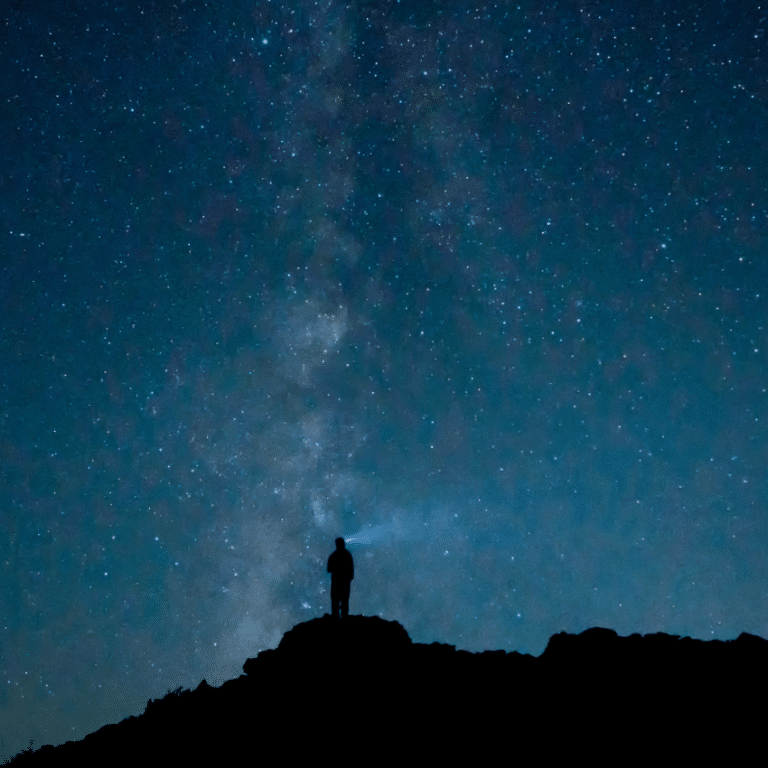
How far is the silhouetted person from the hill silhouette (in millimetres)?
539

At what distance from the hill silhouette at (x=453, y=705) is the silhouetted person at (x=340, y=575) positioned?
1.77ft

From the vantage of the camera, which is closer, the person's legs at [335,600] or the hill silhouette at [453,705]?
the hill silhouette at [453,705]

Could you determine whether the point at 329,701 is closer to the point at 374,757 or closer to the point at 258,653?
the point at 374,757

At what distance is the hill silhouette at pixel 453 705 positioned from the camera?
7.95 m

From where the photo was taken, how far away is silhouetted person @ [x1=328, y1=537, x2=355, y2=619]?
12.4 meters

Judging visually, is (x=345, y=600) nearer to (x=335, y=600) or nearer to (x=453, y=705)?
(x=335, y=600)

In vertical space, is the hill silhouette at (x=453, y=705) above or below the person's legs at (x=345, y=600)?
below

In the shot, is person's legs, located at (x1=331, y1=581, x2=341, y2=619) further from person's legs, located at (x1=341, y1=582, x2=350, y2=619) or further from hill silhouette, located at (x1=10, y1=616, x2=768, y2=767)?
hill silhouette, located at (x1=10, y1=616, x2=768, y2=767)

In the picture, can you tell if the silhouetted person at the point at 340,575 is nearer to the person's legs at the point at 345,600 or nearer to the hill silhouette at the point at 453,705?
the person's legs at the point at 345,600

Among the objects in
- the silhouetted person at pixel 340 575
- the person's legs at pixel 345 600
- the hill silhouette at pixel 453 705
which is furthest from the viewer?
the person's legs at pixel 345 600

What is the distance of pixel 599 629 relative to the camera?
10312mm

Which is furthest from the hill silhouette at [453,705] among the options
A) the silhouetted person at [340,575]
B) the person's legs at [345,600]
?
the silhouetted person at [340,575]

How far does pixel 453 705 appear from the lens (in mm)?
9422

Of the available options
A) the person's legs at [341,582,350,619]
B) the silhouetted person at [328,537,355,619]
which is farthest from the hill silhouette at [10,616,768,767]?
the silhouetted person at [328,537,355,619]
